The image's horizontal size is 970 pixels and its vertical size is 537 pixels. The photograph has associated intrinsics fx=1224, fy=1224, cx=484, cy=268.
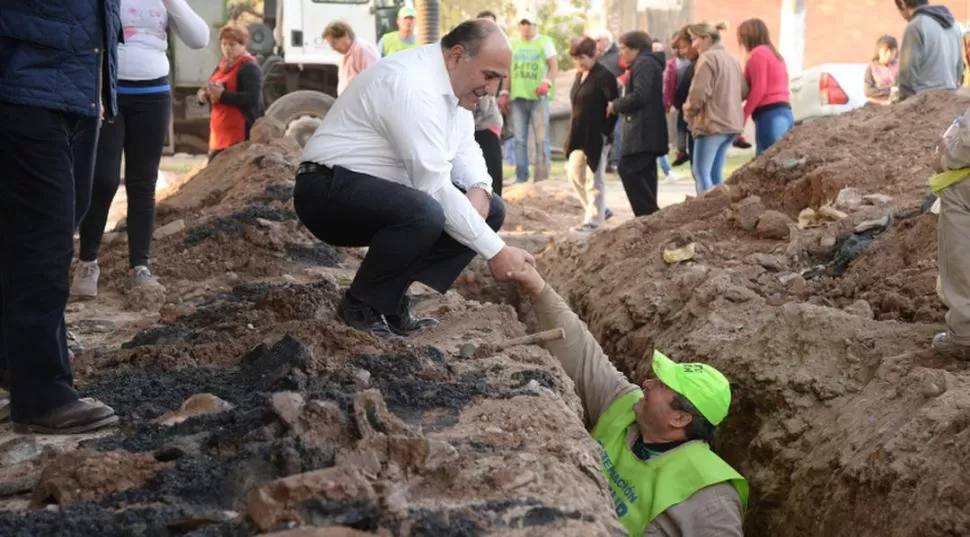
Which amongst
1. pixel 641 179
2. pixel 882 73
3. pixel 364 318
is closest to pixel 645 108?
pixel 641 179

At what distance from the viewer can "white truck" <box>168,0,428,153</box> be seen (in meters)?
15.1

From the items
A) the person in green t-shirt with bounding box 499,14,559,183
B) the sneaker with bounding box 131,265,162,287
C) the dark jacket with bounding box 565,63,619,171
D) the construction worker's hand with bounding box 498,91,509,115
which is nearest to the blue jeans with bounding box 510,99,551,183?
the person in green t-shirt with bounding box 499,14,559,183

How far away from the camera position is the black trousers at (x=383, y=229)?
5.34 metres

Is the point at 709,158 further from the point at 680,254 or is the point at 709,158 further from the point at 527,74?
the point at 527,74

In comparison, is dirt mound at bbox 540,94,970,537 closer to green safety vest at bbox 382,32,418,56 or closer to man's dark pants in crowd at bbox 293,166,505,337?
man's dark pants in crowd at bbox 293,166,505,337

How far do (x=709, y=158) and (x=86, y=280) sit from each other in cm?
529

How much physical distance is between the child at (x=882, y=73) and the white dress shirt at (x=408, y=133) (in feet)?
23.8

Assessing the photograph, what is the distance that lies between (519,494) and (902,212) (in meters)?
4.59

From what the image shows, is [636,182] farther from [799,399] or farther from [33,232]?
[33,232]

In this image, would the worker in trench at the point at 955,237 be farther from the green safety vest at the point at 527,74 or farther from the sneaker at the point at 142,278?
the green safety vest at the point at 527,74

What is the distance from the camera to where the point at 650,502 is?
4.96m

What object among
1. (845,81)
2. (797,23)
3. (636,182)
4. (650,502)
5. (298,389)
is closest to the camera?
(298,389)

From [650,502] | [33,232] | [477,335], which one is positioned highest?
[33,232]

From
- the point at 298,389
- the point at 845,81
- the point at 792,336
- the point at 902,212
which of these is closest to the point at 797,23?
the point at 845,81
